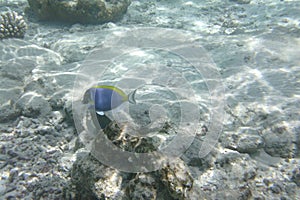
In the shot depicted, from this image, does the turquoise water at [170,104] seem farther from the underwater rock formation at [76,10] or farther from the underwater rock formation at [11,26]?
the underwater rock formation at [76,10]

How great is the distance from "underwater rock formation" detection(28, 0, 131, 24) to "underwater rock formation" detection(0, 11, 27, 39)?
113 cm

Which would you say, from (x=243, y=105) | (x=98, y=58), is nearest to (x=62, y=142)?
(x=98, y=58)

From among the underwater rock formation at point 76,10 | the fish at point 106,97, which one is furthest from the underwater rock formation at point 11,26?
the fish at point 106,97

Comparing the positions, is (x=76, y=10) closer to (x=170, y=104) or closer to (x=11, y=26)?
(x=11, y=26)

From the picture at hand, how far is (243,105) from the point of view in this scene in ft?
13.3

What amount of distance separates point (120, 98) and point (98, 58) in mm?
3042

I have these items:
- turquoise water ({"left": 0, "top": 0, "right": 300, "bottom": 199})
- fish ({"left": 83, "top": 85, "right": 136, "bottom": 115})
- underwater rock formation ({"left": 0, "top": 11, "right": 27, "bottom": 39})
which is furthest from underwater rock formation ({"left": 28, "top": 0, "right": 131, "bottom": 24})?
fish ({"left": 83, "top": 85, "right": 136, "bottom": 115})

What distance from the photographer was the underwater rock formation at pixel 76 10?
23.9ft

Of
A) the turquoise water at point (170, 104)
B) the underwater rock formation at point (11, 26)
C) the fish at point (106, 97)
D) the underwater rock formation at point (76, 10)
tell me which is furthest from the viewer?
the underwater rock formation at point (76, 10)

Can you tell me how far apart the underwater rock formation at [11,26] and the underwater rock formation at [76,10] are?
113 centimetres

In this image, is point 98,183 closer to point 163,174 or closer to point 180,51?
point 163,174

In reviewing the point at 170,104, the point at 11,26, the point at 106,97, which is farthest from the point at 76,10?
the point at 106,97

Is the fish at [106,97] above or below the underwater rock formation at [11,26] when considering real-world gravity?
above

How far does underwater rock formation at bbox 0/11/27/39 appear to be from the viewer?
246 inches
